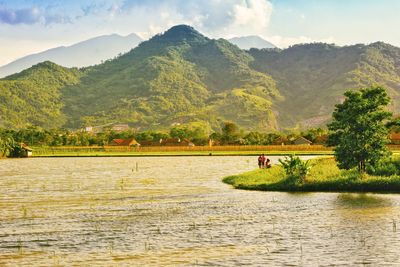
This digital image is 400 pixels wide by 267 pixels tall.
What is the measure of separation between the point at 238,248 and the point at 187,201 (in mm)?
21849

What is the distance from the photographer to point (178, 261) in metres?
28.1

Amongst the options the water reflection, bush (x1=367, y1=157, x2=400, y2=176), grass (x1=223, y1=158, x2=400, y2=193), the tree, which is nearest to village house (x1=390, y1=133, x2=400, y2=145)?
grass (x1=223, y1=158, x2=400, y2=193)

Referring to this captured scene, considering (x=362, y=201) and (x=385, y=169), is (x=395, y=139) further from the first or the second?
(x=362, y=201)

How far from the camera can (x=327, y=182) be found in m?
57.6

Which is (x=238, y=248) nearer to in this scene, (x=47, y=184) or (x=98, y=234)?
(x=98, y=234)

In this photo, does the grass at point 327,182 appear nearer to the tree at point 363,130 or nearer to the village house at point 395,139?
the tree at point 363,130

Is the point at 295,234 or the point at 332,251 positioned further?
the point at 295,234

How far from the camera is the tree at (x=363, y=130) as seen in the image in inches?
2322

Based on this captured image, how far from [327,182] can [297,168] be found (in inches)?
157

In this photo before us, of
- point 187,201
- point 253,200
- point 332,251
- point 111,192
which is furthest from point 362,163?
point 332,251

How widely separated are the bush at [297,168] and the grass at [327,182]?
1.76 feet

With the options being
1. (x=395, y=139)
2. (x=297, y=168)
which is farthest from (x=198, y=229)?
(x=395, y=139)

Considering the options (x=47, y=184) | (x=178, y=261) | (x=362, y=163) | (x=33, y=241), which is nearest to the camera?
(x=178, y=261)

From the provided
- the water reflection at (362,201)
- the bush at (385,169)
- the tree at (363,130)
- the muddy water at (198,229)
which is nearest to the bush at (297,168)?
the tree at (363,130)
